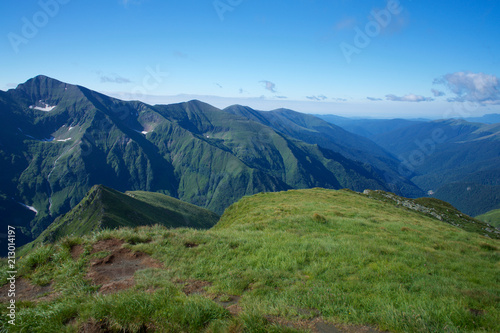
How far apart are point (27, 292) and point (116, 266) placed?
8.78ft

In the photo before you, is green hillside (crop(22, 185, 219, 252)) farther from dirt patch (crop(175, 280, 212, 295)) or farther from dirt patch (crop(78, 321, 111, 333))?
dirt patch (crop(78, 321, 111, 333))

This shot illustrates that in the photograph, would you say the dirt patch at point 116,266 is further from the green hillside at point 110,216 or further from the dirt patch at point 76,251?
the green hillside at point 110,216

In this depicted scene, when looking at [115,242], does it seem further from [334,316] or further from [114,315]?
[334,316]

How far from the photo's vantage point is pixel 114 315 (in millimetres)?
5852

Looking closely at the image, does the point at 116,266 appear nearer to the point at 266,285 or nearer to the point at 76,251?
the point at 76,251

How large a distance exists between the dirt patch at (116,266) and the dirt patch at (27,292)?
48.0 inches

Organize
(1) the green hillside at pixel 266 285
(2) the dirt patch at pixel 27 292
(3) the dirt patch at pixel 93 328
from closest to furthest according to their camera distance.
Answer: (3) the dirt patch at pixel 93 328, (1) the green hillside at pixel 266 285, (2) the dirt patch at pixel 27 292

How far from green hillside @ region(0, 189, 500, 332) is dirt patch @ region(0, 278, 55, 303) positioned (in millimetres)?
154

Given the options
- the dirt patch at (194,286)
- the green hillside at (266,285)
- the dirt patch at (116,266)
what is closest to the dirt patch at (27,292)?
the green hillside at (266,285)

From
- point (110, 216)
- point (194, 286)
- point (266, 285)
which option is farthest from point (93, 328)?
point (110, 216)

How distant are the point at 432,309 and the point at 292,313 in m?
3.79

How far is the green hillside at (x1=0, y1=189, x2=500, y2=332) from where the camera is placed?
230 inches

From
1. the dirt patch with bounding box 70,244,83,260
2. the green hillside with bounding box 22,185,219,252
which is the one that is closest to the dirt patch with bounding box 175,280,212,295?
the dirt patch with bounding box 70,244,83,260

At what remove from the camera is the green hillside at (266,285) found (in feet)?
19.2
